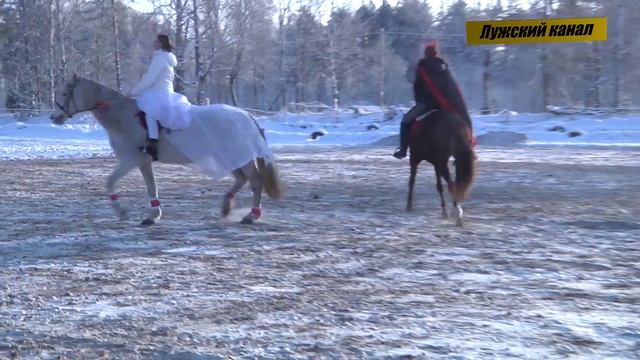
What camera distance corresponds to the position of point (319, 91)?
75125mm

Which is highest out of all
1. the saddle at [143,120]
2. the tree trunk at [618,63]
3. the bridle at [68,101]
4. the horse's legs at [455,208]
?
the tree trunk at [618,63]

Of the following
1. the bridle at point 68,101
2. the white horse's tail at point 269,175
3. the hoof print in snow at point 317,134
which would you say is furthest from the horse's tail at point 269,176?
the hoof print in snow at point 317,134

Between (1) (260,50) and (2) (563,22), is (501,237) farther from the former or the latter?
(1) (260,50)

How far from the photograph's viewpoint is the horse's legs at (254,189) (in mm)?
10641

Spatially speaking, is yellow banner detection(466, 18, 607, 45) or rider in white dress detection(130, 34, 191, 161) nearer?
rider in white dress detection(130, 34, 191, 161)

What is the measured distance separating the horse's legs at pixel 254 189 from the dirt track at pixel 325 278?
22 cm

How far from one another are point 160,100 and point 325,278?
393cm

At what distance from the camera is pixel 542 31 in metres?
37.8

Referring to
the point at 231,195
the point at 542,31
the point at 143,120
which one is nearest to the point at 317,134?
the point at 542,31

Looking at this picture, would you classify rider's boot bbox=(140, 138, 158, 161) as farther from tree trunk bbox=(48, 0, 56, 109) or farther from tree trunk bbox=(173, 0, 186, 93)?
tree trunk bbox=(48, 0, 56, 109)

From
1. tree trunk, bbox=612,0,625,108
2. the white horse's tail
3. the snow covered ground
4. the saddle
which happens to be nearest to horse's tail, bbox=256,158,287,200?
the white horse's tail

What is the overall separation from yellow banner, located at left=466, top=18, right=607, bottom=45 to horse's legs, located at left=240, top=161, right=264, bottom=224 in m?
27.2

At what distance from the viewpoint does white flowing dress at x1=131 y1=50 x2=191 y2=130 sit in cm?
1017

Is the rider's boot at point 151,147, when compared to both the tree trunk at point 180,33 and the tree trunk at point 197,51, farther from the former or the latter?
the tree trunk at point 197,51
